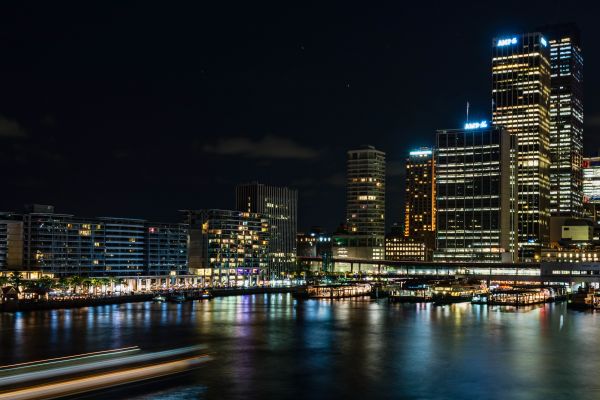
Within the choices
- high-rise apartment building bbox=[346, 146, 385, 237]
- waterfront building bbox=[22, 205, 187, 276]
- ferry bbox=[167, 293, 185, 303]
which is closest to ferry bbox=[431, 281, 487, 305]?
ferry bbox=[167, 293, 185, 303]

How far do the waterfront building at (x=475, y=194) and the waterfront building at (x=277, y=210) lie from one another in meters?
30.8

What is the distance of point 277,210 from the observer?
161375 millimetres

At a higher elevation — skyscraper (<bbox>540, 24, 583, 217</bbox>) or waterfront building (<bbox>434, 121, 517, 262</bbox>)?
skyscraper (<bbox>540, 24, 583, 217</bbox>)

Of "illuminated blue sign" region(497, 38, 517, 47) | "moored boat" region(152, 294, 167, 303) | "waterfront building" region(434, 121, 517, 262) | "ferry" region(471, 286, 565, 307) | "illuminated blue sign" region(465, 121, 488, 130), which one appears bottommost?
"moored boat" region(152, 294, 167, 303)

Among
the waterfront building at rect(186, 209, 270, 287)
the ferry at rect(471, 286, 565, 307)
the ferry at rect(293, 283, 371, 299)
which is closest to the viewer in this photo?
the ferry at rect(471, 286, 565, 307)

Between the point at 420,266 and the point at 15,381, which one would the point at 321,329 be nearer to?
the point at 15,381

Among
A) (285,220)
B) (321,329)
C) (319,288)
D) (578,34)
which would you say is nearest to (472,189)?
(285,220)

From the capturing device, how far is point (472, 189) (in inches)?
5955

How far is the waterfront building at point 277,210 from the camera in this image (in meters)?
155

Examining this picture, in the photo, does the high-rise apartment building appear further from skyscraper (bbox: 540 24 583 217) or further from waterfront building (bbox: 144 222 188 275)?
waterfront building (bbox: 144 222 188 275)

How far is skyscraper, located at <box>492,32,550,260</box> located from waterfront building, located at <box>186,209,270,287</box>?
63.1m

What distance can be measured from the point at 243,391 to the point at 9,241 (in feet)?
225

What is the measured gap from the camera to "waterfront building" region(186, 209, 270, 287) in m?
124

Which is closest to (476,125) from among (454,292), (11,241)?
(454,292)
